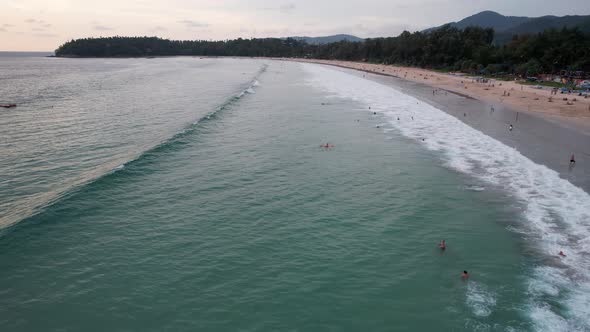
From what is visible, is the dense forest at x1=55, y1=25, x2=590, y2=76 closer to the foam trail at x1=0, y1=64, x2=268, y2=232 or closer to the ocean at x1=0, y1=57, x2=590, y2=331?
the ocean at x1=0, y1=57, x2=590, y2=331

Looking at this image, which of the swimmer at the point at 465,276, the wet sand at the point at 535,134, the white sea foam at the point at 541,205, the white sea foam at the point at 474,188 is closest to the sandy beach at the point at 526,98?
the wet sand at the point at 535,134

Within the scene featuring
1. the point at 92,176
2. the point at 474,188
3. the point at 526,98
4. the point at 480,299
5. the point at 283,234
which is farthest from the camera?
the point at 526,98

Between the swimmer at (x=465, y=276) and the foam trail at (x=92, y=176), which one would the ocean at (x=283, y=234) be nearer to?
the foam trail at (x=92, y=176)

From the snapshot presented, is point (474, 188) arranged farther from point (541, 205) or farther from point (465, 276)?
point (465, 276)

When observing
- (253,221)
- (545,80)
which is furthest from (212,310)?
(545,80)

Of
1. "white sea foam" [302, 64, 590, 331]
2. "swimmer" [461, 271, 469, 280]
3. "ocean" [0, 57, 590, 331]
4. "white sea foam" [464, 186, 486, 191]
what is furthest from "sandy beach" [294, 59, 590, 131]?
"swimmer" [461, 271, 469, 280]

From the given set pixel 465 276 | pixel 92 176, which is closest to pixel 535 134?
pixel 465 276
